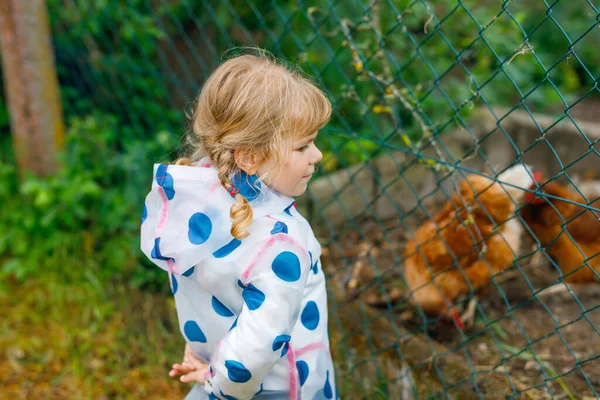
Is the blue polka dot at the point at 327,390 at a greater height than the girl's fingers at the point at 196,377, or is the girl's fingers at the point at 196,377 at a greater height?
the girl's fingers at the point at 196,377

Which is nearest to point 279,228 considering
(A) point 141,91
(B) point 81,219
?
(B) point 81,219

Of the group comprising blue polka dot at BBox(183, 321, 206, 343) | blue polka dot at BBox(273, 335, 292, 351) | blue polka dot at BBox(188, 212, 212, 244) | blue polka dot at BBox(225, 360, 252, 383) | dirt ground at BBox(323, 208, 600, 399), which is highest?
blue polka dot at BBox(188, 212, 212, 244)

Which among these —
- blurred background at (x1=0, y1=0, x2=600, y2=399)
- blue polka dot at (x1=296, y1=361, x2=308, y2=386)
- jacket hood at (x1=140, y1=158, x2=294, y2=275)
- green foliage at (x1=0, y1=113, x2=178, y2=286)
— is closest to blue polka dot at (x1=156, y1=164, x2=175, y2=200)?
jacket hood at (x1=140, y1=158, x2=294, y2=275)

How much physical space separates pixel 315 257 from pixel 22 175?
248 cm

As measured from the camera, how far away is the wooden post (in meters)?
2.89

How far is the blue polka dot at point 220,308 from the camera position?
1.36 m

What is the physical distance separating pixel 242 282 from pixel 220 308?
162 millimetres

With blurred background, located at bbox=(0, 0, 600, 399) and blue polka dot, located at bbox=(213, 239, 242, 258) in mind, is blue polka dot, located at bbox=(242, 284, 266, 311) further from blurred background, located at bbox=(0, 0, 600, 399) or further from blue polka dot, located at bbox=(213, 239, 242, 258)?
blurred background, located at bbox=(0, 0, 600, 399)

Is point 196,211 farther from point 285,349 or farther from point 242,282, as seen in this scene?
point 285,349

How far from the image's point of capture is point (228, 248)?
1261 millimetres

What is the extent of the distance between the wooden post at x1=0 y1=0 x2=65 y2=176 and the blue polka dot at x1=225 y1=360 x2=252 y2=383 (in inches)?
92.4

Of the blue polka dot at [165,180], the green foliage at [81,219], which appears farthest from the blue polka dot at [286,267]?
the green foliage at [81,219]

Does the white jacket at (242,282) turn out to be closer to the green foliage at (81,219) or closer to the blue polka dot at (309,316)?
the blue polka dot at (309,316)

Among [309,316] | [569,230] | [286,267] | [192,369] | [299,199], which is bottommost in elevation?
[569,230]
